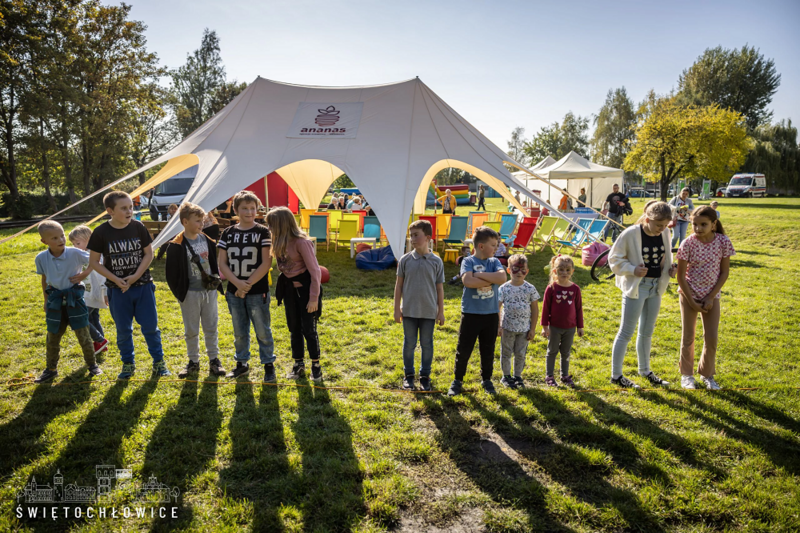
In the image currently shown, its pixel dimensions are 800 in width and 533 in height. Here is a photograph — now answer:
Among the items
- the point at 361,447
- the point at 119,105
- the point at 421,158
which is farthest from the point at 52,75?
the point at 361,447

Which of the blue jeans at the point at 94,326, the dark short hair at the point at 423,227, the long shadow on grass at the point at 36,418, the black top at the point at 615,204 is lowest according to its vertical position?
the long shadow on grass at the point at 36,418

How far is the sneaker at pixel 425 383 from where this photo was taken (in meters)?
3.78

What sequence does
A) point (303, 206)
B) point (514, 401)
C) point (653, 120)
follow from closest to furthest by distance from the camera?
point (514, 401), point (303, 206), point (653, 120)

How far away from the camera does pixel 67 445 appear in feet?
9.51

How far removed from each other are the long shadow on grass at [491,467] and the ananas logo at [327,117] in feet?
22.7

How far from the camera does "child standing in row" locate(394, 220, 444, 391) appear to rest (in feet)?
11.8

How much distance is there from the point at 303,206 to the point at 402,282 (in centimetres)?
1185

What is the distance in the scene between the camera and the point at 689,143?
2248 cm

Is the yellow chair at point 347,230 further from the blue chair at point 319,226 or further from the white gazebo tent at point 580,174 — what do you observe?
the white gazebo tent at point 580,174

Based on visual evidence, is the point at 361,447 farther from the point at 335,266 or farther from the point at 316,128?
the point at 316,128

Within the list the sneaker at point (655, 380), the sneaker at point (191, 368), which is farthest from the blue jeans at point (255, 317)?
the sneaker at point (655, 380)

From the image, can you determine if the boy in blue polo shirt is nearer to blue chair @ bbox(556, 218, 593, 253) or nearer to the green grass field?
the green grass field

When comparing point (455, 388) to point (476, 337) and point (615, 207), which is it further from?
point (615, 207)

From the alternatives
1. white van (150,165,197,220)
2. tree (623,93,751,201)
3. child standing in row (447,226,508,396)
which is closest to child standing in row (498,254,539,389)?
child standing in row (447,226,508,396)
